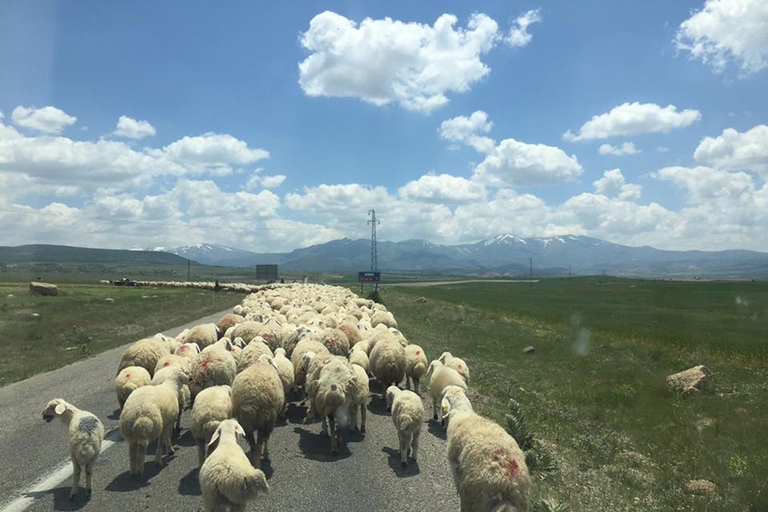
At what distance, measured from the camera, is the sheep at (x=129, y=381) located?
413 inches

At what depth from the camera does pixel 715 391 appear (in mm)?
14938

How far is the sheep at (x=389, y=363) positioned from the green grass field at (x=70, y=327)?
44.9 feet

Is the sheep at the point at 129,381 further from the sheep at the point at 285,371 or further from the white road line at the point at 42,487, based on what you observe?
the sheep at the point at 285,371

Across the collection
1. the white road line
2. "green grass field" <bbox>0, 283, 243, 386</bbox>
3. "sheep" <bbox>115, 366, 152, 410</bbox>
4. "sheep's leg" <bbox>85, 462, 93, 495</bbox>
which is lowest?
"green grass field" <bbox>0, 283, 243, 386</bbox>

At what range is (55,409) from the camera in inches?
326

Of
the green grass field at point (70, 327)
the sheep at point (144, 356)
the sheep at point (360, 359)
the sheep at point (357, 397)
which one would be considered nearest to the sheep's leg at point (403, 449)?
the sheep at point (357, 397)

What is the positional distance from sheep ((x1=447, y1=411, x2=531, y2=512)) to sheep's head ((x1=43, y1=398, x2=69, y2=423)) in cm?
711

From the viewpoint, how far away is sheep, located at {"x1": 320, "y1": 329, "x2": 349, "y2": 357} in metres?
15.8

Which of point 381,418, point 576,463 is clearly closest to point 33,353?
point 381,418

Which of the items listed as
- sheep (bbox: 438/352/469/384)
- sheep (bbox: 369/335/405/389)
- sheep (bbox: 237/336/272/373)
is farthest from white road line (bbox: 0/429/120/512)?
sheep (bbox: 438/352/469/384)

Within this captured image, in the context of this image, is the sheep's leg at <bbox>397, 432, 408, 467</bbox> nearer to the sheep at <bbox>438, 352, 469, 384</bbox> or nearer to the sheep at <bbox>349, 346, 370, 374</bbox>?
the sheep at <bbox>438, 352, 469, 384</bbox>

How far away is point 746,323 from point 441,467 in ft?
112

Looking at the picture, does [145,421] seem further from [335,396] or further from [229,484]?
[335,396]

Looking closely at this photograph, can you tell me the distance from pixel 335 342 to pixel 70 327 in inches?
869
